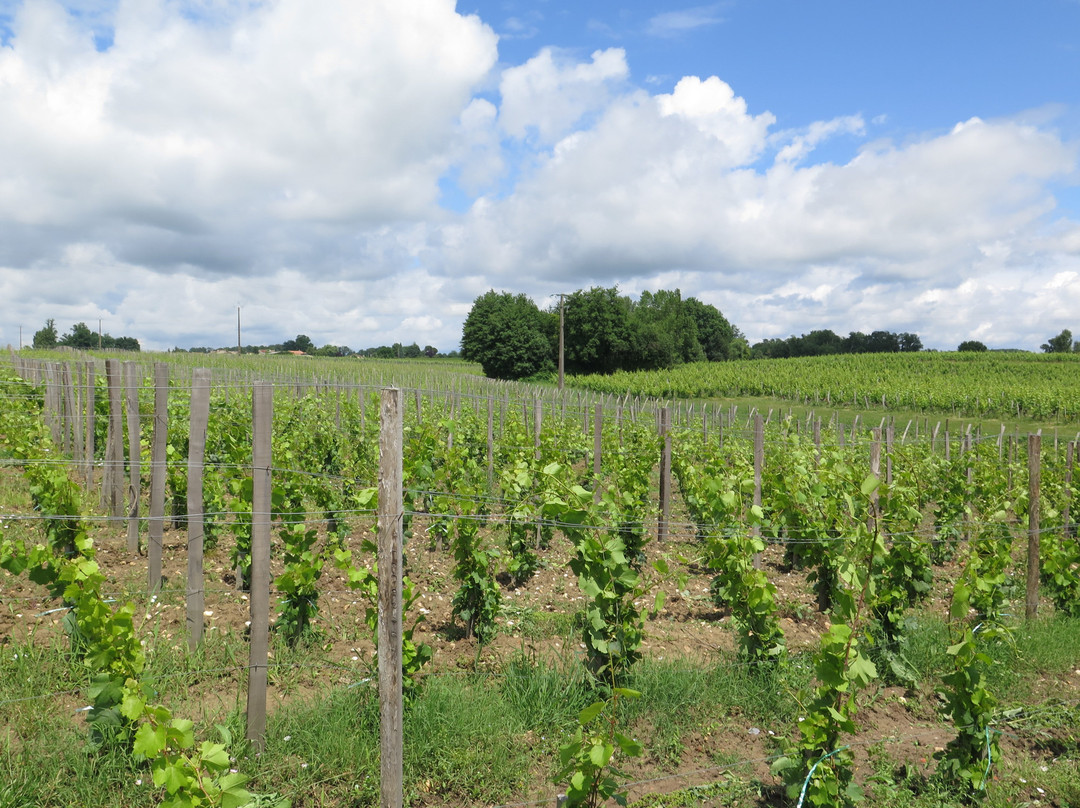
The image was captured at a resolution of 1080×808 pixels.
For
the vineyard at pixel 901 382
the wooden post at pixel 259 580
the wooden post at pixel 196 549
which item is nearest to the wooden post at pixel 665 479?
the wooden post at pixel 196 549

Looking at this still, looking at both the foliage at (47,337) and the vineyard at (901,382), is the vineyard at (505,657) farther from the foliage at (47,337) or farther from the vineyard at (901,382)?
the foliage at (47,337)

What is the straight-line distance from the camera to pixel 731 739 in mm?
3803

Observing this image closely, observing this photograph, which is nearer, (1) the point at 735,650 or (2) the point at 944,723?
(2) the point at 944,723

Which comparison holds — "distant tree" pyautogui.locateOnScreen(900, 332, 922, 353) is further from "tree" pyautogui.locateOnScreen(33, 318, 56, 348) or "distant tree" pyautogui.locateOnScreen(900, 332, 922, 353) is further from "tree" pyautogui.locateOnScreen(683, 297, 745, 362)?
"tree" pyautogui.locateOnScreen(33, 318, 56, 348)

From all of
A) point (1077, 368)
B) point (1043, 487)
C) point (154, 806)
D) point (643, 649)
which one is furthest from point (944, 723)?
point (1077, 368)

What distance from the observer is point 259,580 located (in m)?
3.38

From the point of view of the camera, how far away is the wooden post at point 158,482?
461cm

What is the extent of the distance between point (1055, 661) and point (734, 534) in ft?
9.36

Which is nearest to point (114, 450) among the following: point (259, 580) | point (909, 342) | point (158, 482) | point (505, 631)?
point (158, 482)

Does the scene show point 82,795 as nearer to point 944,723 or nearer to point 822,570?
point 944,723

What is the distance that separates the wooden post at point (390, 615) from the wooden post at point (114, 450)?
4380 mm

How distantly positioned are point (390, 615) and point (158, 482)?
3.03 metres

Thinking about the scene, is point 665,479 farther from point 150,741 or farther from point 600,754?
point 150,741

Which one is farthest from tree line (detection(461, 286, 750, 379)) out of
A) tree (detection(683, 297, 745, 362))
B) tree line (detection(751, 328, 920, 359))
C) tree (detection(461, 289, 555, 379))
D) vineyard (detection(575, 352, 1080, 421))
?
tree line (detection(751, 328, 920, 359))
